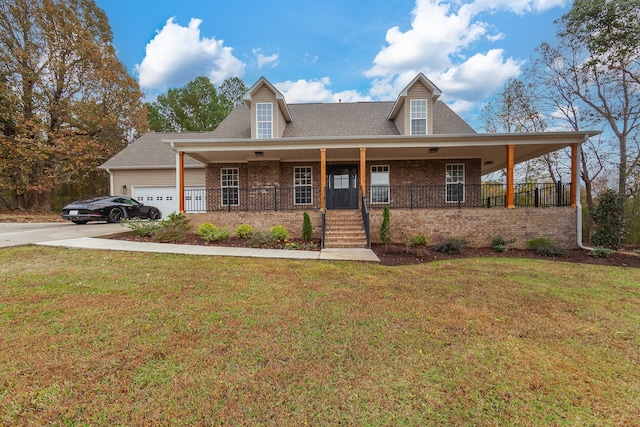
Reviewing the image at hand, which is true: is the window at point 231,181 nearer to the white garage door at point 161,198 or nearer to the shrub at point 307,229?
the white garage door at point 161,198

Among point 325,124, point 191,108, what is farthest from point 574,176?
point 191,108

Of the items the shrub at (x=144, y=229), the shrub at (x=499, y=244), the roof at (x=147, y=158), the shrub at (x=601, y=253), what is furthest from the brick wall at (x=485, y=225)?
the roof at (x=147, y=158)

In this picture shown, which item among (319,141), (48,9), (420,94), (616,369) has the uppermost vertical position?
(48,9)

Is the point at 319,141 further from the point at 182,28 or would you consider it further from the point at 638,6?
the point at 638,6

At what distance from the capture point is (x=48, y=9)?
1969cm

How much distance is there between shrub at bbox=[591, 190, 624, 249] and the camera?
9688mm

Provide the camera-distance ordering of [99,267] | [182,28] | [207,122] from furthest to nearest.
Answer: [207,122] → [182,28] → [99,267]

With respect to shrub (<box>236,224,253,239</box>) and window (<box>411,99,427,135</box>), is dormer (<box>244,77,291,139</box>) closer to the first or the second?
shrub (<box>236,224,253,239</box>)

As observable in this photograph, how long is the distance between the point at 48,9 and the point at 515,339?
101ft

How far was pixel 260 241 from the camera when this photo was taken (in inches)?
367

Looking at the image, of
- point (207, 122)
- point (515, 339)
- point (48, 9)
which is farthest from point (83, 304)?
point (207, 122)

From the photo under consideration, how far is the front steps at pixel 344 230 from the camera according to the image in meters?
9.45

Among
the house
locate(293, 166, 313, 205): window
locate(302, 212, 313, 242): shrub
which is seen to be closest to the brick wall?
the house

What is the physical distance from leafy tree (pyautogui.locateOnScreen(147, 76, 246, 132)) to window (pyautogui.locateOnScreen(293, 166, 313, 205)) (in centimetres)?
2015
